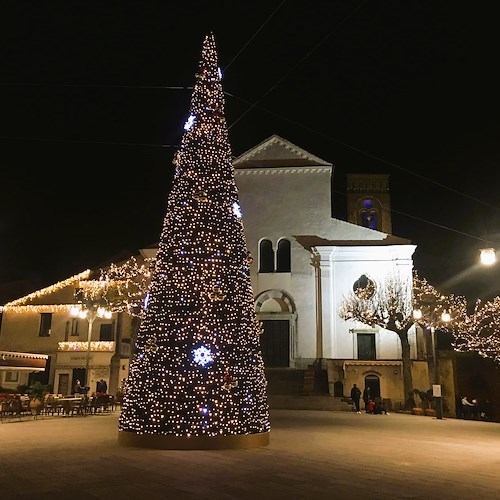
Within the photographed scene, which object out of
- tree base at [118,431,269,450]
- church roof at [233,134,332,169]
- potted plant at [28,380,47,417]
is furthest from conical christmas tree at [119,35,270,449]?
church roof at [233,134,332,169]

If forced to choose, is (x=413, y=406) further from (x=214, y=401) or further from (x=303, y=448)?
(x=214, y=401)

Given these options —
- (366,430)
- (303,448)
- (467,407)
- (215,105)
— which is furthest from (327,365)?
(215,105)

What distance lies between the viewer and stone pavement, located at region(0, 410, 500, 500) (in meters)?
7.25

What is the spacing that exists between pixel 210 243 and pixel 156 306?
1692 millimetres

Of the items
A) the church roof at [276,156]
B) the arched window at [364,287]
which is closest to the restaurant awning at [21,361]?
the church roof at [276,156]

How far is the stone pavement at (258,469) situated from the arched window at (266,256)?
774 inches

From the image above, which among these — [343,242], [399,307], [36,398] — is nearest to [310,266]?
[343,242]

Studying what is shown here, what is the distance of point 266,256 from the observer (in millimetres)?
34094

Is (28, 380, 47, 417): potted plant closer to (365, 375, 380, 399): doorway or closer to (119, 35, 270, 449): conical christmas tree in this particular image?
(119, 35, 270, 449): conical christmas tree

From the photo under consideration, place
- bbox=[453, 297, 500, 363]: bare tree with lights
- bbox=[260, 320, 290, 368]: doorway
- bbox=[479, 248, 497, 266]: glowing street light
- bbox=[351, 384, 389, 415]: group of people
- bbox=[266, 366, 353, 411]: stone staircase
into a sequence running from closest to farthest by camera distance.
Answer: bbox=[479, 248, 497, 266]: glowing street light
bbox=[351, 384, 389, 415]: group of people
bbox=[266, 366, 353, 411]: stone staircase
bbox=[453, 297, 500, 363]: bare tree with lights
bbox=[260, 320, 290, 368]: doorway

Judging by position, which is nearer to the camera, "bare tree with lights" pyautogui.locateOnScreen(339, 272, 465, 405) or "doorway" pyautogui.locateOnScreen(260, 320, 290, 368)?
"bare tree with lights" pyautogui.locateOnScreen(339, 272, 465, 405)

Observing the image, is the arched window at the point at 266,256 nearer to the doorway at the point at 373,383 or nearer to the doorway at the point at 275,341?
the doorway at the point at 275,341

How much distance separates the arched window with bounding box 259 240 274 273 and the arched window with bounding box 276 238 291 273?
1.54 feet

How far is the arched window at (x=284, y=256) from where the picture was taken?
110ft
